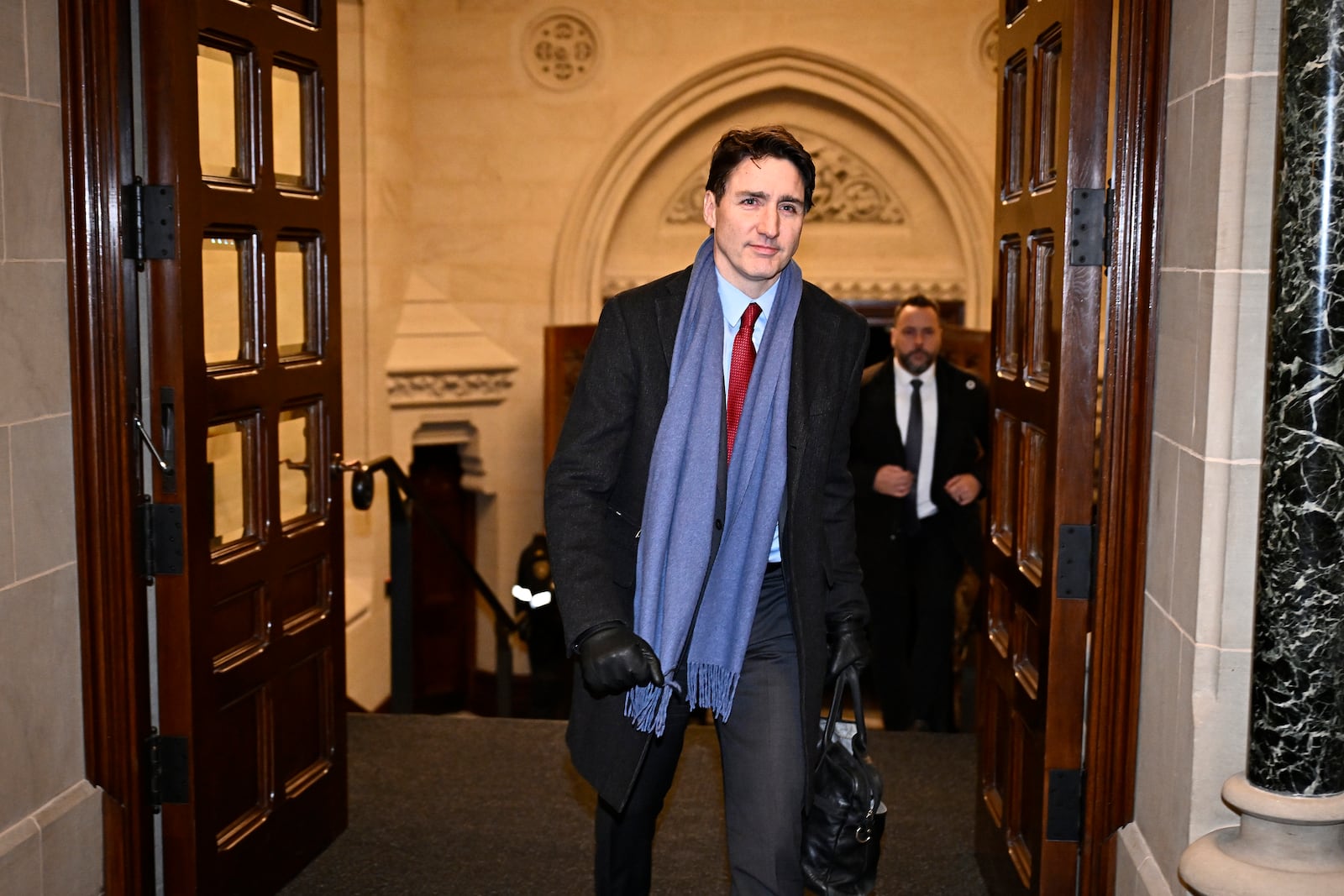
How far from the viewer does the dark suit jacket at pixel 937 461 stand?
190 inches

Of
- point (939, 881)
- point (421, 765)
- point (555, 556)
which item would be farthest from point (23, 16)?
point (939, 881)

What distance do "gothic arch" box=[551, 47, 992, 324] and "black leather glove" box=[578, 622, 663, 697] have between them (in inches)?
211

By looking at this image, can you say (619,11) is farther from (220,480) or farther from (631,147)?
(220,480)

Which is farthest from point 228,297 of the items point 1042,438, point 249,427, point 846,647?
point 1042,438

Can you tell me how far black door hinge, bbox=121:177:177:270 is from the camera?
2.84 m

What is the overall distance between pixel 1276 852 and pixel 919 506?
2.68m

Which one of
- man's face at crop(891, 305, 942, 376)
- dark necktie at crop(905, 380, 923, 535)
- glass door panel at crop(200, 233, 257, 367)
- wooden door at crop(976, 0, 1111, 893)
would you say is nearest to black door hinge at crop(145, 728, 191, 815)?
glass door panel at crop(200, 233, 257, 367)

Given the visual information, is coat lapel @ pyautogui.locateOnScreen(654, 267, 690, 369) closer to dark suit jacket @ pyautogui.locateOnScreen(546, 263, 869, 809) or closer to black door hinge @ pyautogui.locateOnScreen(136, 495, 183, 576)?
dark suit jacket @ pyautogui.locateOnScreen(546, 263, 869, 809)

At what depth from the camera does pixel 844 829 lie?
7.64 ft

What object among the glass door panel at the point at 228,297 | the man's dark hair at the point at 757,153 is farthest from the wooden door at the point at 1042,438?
the glass door panel at the point at 228,297

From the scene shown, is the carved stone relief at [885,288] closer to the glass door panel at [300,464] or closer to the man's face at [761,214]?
the glass door panel at [300,464]

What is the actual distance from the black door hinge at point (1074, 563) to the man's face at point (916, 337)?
2.11 meters

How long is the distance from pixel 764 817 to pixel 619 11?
558cm

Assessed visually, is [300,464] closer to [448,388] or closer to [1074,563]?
[1074,563]
